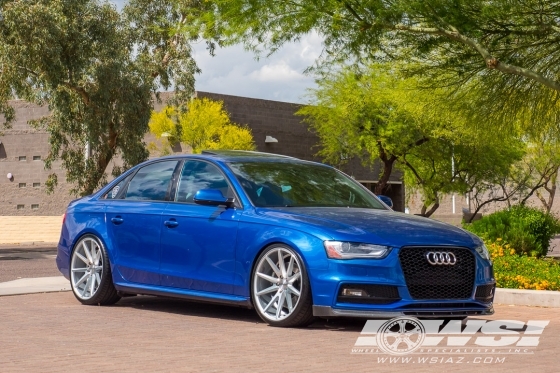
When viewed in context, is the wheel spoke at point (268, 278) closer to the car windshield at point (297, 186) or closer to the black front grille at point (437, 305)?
the car windshield at point (297, 186)

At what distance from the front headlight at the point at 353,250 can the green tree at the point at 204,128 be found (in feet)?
132

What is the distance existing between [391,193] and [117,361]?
56950mm

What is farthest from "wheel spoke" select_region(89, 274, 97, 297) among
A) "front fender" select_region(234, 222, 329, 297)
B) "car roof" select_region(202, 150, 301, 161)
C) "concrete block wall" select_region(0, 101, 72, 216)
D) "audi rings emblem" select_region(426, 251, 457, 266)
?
"concrete block wall" select_region(0, 101, 72, 216)

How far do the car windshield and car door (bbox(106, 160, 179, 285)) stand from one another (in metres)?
0.98

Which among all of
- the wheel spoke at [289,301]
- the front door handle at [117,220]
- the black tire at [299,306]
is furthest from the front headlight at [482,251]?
the front door handle at [117,220]

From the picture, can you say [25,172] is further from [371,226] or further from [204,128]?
[371,226]

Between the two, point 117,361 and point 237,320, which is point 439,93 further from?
point 117,361

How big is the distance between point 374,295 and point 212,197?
1.96 meters

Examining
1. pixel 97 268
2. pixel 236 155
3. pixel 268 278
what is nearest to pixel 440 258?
pixel 268 278

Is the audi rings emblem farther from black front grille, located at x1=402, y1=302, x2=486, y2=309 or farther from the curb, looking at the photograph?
the curb

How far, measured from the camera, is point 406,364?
24.0ft

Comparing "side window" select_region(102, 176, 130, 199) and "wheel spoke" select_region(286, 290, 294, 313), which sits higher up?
"side window" select_region(102, 176, 130, 199)

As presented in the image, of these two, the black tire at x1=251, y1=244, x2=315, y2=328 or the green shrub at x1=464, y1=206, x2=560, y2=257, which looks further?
the green shrub at x1=464, y1=206, x2=560, y2=257

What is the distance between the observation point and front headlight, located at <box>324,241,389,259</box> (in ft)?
29.5
